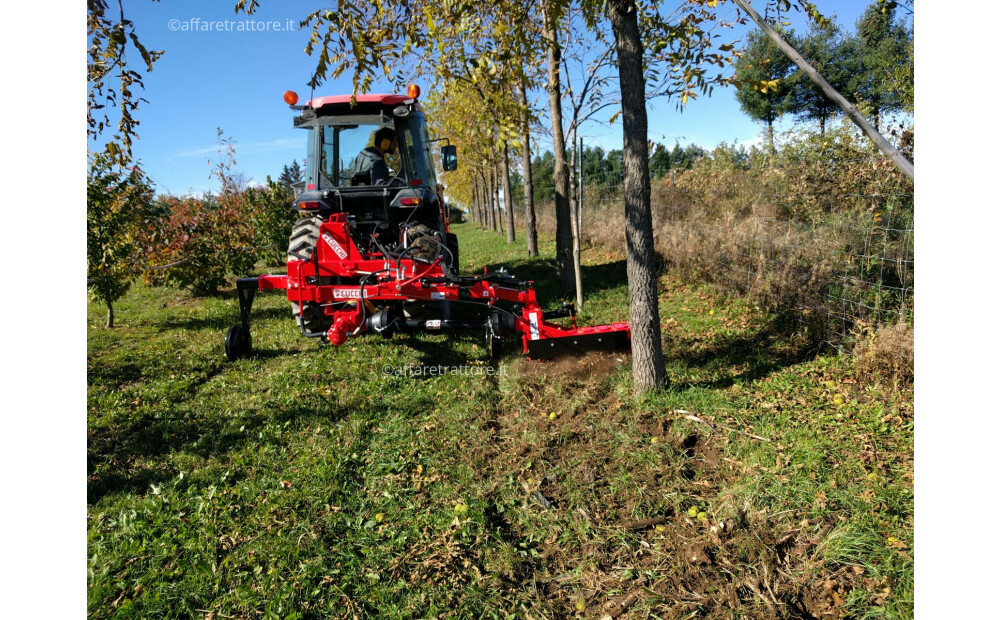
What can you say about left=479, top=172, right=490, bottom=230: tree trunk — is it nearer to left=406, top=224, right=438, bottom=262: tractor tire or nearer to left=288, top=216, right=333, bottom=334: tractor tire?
left=288, top=216, right=333, bottom=334: tractor tire

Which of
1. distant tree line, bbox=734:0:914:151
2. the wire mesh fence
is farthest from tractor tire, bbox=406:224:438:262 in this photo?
distant tree line, bbox=734:0:914:151

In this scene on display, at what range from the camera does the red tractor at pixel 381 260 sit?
16.2 ft

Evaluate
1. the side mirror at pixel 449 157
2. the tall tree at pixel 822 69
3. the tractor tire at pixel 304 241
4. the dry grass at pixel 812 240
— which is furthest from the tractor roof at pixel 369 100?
the tall tree at pixel 822 69

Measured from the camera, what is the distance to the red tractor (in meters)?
4.93

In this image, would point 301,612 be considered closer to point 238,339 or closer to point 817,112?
point 238,339

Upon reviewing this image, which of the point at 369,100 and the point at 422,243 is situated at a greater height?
the point at 369,100

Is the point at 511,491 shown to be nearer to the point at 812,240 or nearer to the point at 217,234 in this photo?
the point at 812,240

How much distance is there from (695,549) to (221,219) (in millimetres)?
12882

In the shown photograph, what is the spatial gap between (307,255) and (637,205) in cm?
363

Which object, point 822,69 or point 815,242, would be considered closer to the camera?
point 815,242

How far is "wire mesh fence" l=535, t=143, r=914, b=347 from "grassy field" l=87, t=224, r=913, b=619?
0.57m

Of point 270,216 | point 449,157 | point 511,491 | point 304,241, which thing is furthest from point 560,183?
point 270,216

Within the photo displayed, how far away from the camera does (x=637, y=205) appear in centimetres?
417

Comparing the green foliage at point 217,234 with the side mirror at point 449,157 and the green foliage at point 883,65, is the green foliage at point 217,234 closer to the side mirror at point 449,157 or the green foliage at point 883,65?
the side mirror at point 449,157
